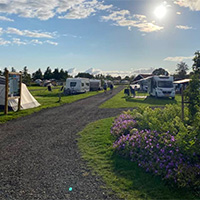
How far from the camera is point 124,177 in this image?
14.7ft

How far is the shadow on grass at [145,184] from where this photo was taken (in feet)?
12.4

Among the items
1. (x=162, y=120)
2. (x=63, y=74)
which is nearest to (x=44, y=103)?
(x=162, y=120)

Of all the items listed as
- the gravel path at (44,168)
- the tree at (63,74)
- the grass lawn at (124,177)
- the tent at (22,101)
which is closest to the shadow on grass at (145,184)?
the grass lawn at (124,177)

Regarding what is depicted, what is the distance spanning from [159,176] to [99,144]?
8.59 ft

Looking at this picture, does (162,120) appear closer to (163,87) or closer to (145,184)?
(145,184)

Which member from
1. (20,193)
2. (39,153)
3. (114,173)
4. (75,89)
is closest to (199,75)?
(114,173)

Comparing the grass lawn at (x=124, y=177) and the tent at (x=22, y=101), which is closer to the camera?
the grass lawn at (x=124, y=177)

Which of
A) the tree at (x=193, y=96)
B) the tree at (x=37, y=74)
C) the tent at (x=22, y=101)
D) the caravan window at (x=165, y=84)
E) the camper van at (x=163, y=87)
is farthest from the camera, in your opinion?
the tree at (x=37, y=74)

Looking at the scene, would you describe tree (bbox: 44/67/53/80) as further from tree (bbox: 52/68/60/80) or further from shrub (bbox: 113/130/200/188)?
shrub (bbox: 113/130/200/188)

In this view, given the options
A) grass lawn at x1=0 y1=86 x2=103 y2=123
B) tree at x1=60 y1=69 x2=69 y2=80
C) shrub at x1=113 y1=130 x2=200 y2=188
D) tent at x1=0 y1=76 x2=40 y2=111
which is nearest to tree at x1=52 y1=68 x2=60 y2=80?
tree at x1=60 y1=69 x2=69 y2=80

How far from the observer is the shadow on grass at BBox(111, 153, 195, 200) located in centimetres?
378

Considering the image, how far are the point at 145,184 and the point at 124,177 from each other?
0.47 m

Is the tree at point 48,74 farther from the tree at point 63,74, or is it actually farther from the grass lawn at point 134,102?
the grass lawn at point 134,102

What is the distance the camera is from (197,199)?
365 cm
